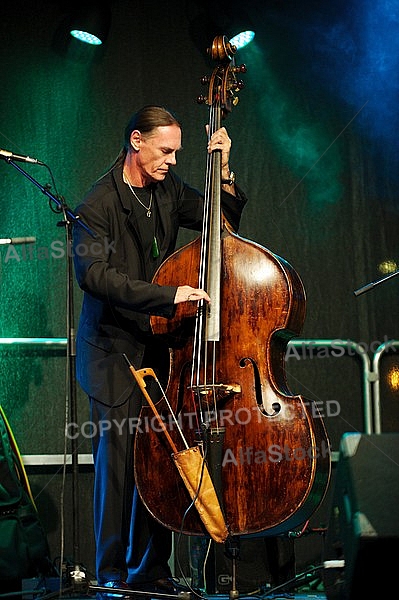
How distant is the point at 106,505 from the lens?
2764 mm

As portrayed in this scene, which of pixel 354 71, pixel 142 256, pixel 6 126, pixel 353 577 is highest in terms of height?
pixel 354 71

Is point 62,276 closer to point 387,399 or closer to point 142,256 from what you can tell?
point 142,256

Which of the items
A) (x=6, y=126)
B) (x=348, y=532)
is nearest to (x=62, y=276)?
(x=6, y=126)

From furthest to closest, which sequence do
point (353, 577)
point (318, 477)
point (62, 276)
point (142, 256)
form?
point (62, 276) < point (142, 256) < point (318, 477) < point (353, 577)

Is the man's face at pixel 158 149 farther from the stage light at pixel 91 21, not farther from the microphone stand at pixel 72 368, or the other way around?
the stage light at pixel 91 21

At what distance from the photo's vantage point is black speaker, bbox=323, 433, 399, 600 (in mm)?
1568

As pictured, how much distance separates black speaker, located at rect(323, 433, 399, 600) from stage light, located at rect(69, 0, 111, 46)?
271 centimetres

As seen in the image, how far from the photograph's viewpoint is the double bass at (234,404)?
8.00ft

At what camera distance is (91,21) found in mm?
3857

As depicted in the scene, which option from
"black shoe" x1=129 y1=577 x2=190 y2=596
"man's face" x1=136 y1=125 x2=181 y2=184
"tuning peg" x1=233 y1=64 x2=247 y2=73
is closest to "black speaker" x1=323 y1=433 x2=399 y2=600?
"black shoe" x1=129 y1=577 x2=190 y2=596

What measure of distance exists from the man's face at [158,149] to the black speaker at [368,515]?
1470 millimetres

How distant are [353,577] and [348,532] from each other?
0.31 ft

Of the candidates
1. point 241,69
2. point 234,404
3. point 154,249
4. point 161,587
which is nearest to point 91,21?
point 241,69

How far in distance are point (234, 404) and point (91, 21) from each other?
2119mm
